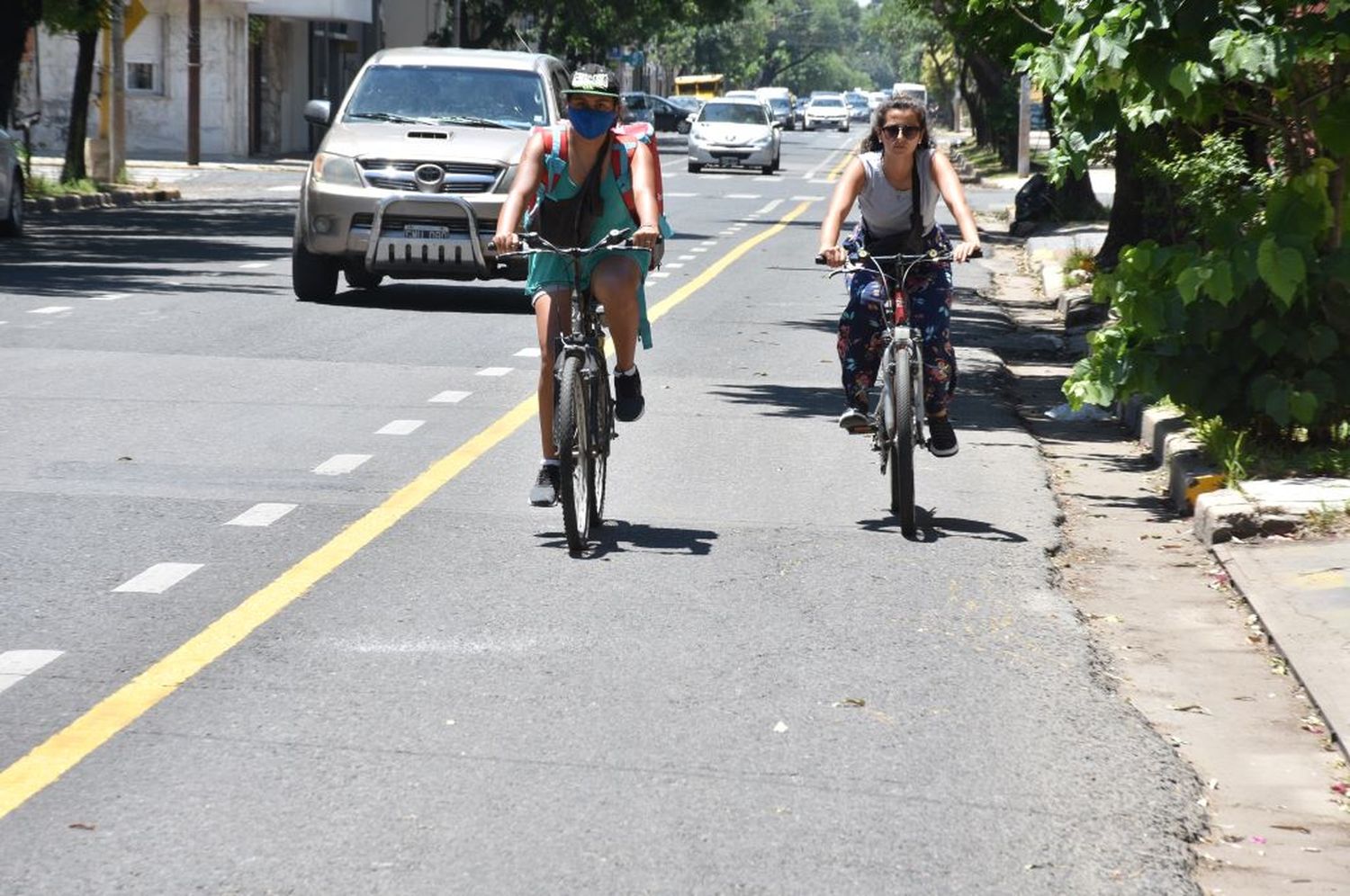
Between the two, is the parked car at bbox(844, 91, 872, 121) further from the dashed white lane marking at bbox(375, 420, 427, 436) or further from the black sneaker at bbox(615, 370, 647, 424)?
the black sneaker at bbox(615, 370, 647, 424)

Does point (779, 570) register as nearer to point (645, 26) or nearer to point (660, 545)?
point (660, 545)

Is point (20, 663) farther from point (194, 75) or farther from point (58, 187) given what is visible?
point (194, 75)

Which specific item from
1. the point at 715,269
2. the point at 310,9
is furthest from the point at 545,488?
the point at 310,9

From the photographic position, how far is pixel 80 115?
35000 mm

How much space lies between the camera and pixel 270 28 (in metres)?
57.5

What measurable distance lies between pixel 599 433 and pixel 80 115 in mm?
28698

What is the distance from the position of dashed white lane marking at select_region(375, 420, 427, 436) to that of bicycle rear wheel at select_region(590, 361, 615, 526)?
8.65 feet

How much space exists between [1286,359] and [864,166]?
6.85ft

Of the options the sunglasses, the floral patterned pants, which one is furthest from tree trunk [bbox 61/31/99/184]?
the sunglasses

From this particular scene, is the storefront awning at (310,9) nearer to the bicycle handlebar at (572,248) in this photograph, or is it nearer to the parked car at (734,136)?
the parked car at (734,136)

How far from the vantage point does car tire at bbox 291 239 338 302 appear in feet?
59.0

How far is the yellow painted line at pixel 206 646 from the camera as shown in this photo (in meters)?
5.30

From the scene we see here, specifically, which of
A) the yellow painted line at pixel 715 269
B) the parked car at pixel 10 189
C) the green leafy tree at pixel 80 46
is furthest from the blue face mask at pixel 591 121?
the green leafy tree at pixel 80 46

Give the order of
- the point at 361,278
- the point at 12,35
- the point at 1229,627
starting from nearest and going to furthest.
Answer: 1. the point at 1229,627
2. the point at 361,278
3. the point at 12,35
